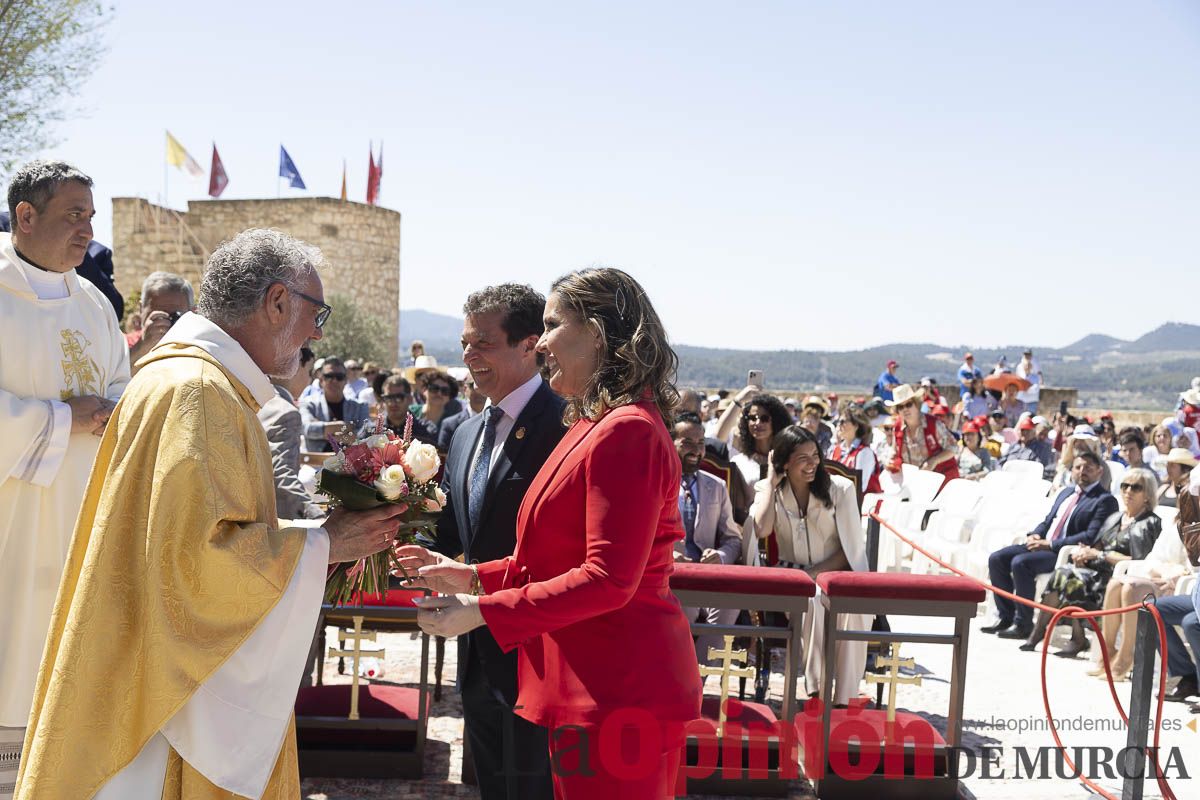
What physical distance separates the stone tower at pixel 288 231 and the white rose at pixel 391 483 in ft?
98.7

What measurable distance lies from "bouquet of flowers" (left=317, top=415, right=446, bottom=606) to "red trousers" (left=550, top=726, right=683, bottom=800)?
0.69 metres

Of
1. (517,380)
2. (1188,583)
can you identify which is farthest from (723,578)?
(1188,583)

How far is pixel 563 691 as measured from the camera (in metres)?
2.78

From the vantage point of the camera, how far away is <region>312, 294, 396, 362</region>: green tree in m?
31.9

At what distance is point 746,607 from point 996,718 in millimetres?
2774

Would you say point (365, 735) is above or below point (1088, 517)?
below

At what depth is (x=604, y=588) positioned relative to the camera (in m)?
2.61

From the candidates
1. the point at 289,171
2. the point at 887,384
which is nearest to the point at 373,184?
the point at 289,171

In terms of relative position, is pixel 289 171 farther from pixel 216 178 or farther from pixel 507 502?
pixel 507 502

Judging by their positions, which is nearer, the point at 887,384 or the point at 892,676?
the point at 892,676

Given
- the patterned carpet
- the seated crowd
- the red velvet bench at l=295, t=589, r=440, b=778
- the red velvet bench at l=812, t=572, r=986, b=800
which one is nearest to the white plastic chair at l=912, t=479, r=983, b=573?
the seated crowd

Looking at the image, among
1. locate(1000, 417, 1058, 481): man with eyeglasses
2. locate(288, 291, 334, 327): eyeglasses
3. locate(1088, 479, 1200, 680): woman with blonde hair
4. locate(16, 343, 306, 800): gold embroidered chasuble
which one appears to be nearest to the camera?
locate(16, 343, 306, 800): gold embroidered chasuble

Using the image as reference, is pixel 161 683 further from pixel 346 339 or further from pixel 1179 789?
pixel 346 339

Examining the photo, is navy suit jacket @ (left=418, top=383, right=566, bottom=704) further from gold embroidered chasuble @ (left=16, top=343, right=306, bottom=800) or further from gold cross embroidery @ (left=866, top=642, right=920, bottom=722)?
gold cross embroidery @ (left=866, top=642, right=920, bottom=722)
